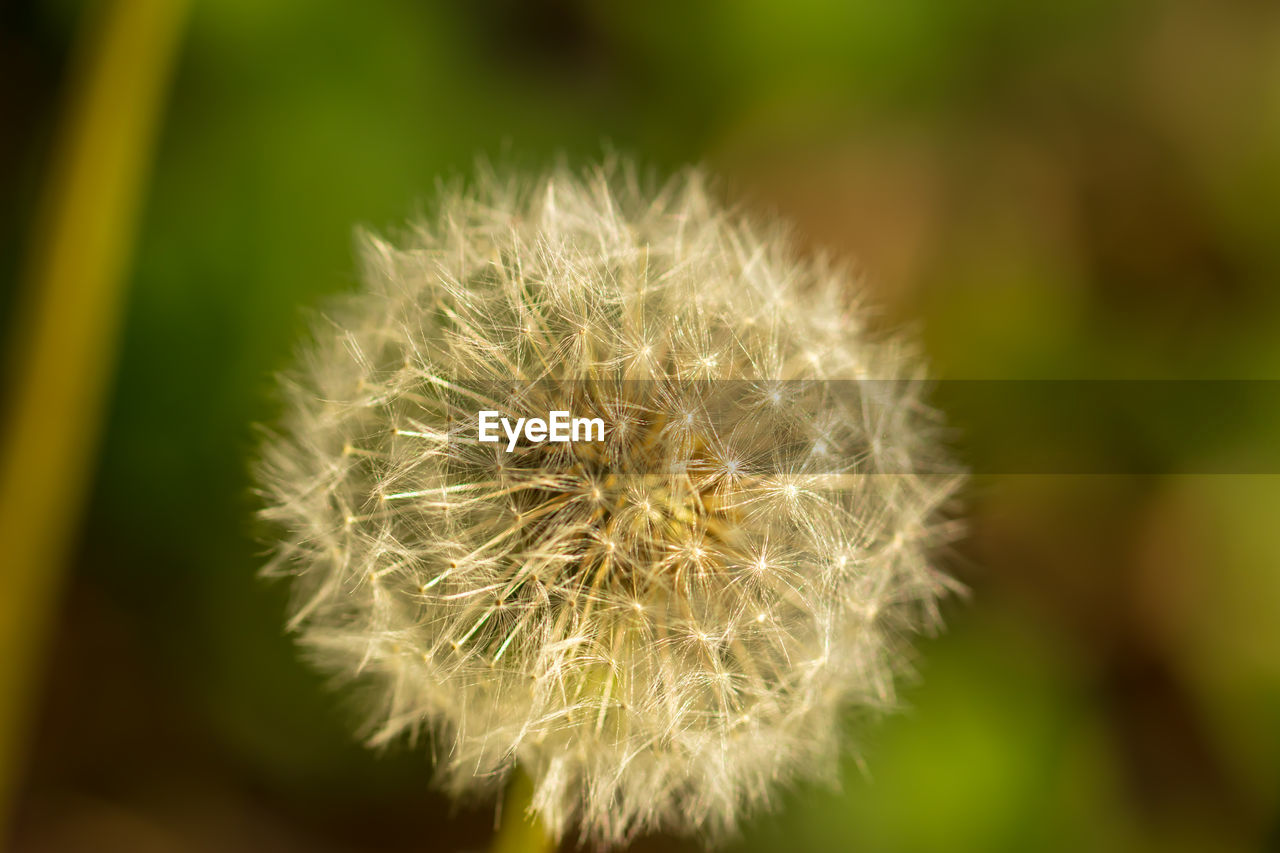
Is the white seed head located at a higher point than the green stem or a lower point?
higher

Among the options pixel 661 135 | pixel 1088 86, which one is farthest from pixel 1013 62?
pixel 661 135

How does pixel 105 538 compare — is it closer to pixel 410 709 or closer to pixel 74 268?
pixel 74 268

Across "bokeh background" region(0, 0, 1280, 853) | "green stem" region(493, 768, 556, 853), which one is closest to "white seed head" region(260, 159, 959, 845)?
"green stem" region(493, 768, 556, 853)

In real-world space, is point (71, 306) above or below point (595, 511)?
above

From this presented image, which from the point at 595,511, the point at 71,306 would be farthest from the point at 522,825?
the point at 71,306

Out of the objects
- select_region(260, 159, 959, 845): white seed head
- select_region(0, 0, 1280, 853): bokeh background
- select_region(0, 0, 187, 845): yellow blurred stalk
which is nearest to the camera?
select_region(260, 159, 959, 845): white seed head

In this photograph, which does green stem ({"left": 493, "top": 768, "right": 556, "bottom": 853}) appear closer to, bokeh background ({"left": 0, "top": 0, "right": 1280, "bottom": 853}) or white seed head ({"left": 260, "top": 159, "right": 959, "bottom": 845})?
white seed head ({"left": 260, "top": 159, "right": 959, "bottom": 845})

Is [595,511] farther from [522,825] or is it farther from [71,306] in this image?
[71,306]
